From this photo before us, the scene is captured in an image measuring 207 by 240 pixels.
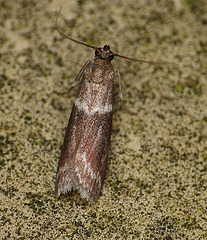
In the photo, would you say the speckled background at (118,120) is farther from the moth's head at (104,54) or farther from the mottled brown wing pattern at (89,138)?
the moth's head at (104,54)

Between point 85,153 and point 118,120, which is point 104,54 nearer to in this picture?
point 118,120

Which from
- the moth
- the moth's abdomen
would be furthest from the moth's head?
the moth's abdomen

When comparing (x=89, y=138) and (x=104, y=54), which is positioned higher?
(x=104, y=54)

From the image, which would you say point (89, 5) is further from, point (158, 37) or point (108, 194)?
point (108, 194)

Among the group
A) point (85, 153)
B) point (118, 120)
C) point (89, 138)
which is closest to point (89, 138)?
point (89, 138)

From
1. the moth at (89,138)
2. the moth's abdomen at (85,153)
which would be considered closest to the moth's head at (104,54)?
the moth at (89,138)

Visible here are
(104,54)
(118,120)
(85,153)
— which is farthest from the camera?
(118,120)
